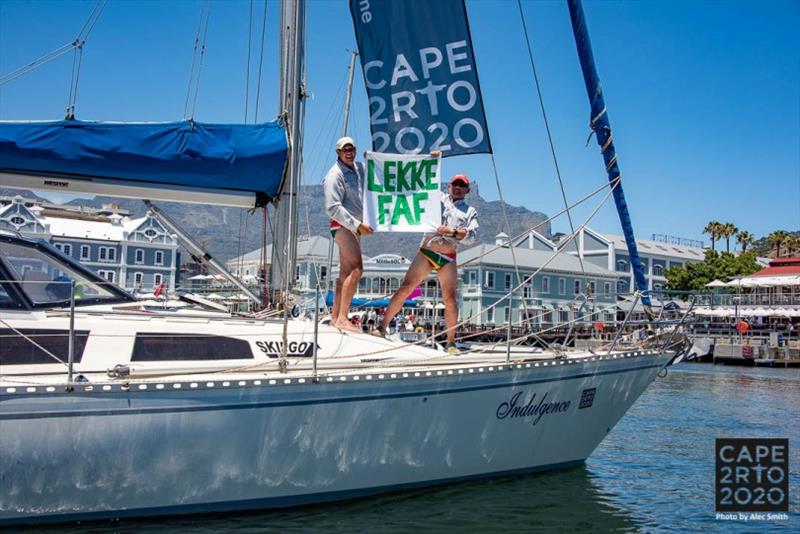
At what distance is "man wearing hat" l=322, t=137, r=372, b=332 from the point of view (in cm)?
716

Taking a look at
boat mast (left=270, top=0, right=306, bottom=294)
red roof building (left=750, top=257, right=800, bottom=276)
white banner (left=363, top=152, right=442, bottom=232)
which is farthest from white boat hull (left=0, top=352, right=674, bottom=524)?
red roof building (left=750, top=257, right=800, bottom=276)

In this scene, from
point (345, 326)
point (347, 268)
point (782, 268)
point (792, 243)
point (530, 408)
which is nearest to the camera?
point (530, 408)

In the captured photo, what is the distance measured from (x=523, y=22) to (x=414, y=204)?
2.51 metres

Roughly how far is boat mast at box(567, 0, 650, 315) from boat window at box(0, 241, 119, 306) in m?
5.27

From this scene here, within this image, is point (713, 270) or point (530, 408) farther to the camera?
point (713, 270)

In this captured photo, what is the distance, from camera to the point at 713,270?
Result: 193 ft

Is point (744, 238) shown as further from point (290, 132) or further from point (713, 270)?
point (290, 132)

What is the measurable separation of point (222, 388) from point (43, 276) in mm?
2600

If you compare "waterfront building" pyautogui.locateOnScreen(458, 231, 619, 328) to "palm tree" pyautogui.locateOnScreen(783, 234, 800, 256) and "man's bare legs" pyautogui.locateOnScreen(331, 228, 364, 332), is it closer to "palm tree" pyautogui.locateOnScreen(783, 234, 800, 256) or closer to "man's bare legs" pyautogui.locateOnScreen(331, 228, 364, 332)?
"palm tree" pyautogui.locateOnScreen(783, 234, 800, 256)

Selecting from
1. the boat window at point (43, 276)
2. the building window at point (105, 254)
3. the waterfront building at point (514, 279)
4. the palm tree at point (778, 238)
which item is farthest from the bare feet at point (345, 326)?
the palm tree at point (778, 238)

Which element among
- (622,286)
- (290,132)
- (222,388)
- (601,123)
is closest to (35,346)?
(222,388)

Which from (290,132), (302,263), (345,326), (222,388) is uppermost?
(290,132)

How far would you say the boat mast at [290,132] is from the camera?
7.66 metres

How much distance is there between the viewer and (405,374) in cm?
632
